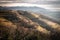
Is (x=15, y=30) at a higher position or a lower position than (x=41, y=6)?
lower

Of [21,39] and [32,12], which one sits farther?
[32,12]

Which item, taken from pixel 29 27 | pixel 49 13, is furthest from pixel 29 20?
pixel 49 13

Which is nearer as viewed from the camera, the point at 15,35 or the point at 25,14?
the point at 15,35

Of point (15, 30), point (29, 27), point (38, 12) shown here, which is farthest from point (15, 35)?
point (38, 12)

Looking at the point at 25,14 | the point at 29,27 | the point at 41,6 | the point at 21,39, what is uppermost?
the point at 41,6

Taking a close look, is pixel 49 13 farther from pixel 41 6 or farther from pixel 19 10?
pixel 19 10

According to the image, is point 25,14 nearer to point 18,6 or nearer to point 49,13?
point 18,6
